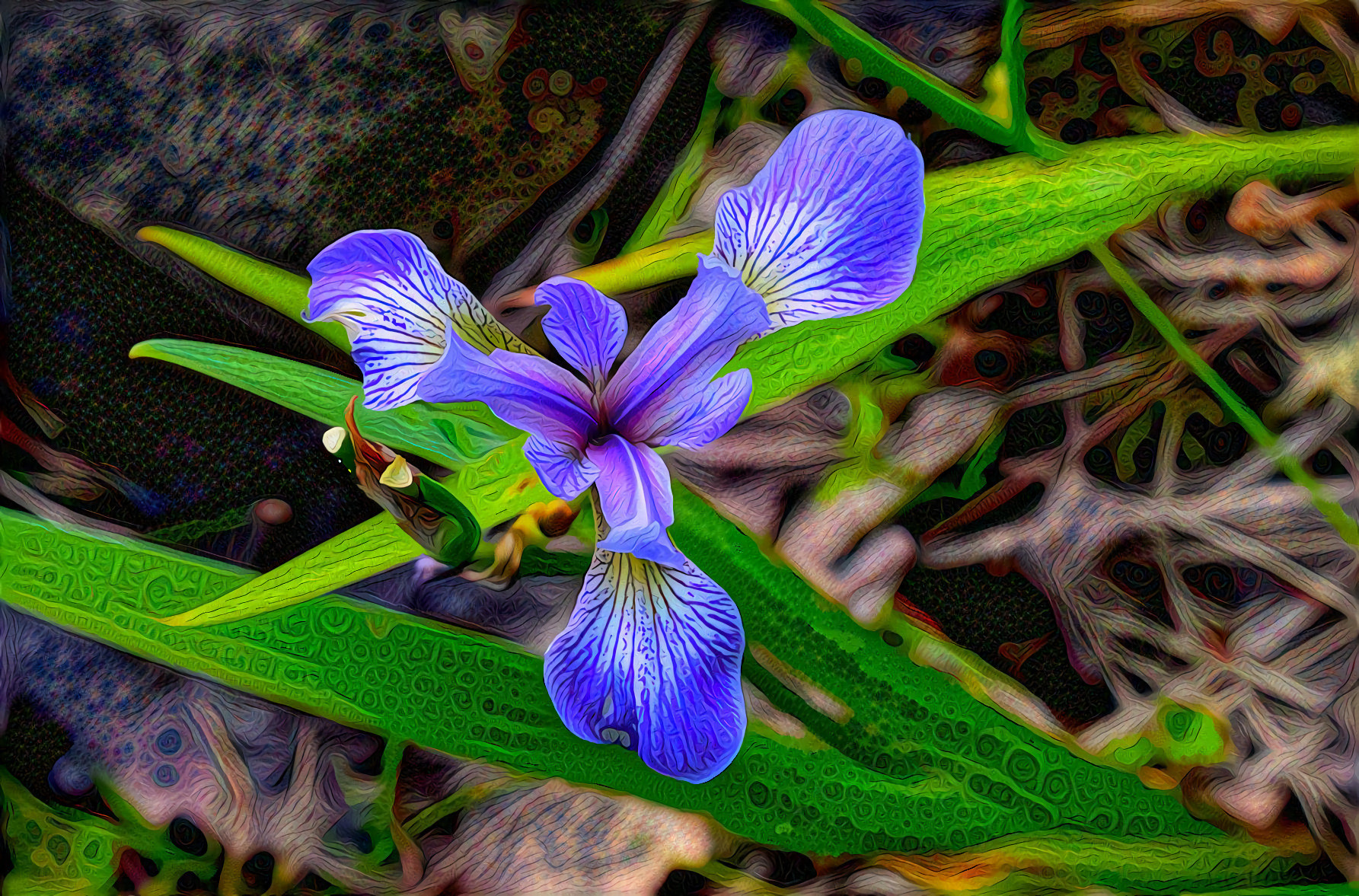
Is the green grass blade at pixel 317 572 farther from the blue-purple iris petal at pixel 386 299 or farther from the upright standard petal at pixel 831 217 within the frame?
the upright standard petal at pixel 831 217

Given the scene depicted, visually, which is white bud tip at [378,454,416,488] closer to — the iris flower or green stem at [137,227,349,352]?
the iris flower

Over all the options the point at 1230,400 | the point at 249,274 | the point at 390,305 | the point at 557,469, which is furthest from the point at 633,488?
the point at 1230,400

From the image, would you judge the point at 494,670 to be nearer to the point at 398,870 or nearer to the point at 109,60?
the point at 398,870

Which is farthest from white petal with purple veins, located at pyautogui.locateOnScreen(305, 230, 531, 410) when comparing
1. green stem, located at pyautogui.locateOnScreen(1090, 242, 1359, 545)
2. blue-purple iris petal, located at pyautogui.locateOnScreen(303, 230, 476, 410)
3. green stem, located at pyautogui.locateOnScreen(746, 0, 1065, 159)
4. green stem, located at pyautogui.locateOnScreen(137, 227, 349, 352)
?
green stem, located at pyautogui.locateOnScreen(1090, 242, 1359, 545)

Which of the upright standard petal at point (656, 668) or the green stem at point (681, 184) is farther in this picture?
the green stem at point (681, 184)

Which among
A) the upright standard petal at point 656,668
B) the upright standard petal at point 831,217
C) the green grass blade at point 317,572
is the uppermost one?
the upright standard petal at point 831,217

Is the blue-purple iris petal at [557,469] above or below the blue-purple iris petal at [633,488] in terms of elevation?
above

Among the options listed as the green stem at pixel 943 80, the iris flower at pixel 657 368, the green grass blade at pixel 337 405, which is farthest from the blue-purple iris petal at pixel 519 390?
the green stem at pixel 943 80

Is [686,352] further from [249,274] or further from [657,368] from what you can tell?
[249,274]
